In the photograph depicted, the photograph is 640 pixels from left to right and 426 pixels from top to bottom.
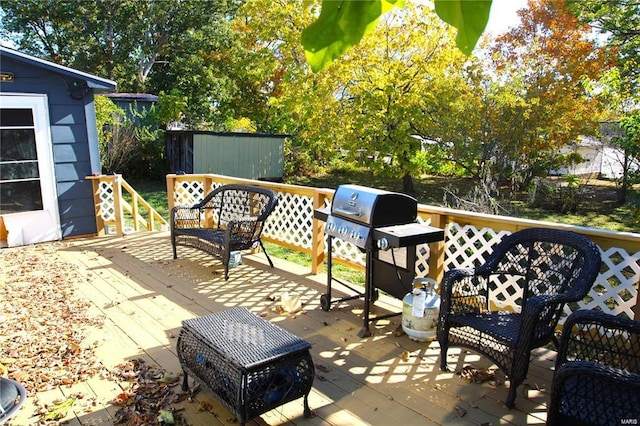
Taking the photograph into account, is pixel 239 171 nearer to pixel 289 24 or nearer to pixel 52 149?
pixel 289 24

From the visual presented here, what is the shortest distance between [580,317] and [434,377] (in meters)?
1.01

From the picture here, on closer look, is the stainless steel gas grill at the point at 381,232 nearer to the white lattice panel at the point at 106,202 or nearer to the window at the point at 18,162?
the white lattice panel at the point at 106,202

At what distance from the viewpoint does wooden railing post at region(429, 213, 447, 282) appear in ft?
12.4

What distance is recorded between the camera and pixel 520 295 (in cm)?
334

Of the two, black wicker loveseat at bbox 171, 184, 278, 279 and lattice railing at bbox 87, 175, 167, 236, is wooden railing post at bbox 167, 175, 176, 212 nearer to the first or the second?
black wicker loveseat at bbox 171, 184, 278, 279

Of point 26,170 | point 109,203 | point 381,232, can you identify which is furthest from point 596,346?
point 26,170

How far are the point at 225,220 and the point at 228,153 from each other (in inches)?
292

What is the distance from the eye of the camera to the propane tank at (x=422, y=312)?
327 cm

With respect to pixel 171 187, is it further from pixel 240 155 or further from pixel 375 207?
pixel 240 155

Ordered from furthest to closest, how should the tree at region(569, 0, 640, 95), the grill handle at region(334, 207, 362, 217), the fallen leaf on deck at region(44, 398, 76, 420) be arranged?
the tree at region(569, 0, 640, 95)
the grill handle at region(334, 207, 362, 217)
the fallen leaf on deck at region(44, 398, 76, 420)

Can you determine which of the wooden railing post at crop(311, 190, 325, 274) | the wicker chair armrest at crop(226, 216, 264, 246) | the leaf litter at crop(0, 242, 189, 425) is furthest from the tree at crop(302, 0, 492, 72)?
the wicker chair armrest at crop(226, 216, 264, 246)

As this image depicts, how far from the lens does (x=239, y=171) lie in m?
13.6

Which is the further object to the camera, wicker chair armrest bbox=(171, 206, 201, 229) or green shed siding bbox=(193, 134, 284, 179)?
green shed siding bbox=(193, 134, 284, 179)

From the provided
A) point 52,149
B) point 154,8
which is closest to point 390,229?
point 52,149
